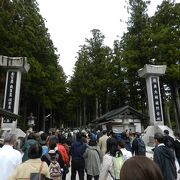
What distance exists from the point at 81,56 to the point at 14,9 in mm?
19253

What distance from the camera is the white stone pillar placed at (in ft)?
68.6

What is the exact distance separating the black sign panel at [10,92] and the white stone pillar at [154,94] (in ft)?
35.2

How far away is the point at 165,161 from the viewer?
553 centimetres

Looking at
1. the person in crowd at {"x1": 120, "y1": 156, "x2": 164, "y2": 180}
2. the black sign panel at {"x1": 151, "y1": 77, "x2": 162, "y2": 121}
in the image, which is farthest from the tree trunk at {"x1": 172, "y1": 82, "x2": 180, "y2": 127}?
the person in crowd at {"x1": 120, "y1": 156, "x2": 164, "y2": 180}

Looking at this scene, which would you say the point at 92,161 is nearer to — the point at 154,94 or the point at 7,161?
the point at 7,161

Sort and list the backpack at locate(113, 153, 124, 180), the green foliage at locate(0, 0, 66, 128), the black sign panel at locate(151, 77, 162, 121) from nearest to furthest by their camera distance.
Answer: the backpack at locate(113, 153, 124, 180)
the black sign panel at locate(151, 77, 162, 121)
the green foliage at locate(0, 0, 66, 128)

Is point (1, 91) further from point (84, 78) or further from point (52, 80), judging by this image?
point (84, 78)

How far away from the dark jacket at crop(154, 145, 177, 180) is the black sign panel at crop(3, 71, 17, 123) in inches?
601

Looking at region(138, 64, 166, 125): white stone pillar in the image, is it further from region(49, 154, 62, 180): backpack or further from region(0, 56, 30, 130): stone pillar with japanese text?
region(49, 154, 62, 180): backpack

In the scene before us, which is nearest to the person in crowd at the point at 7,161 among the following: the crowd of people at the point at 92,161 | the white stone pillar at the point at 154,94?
the crowd of people at the point at 92,161

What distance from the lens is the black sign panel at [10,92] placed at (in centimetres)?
1928

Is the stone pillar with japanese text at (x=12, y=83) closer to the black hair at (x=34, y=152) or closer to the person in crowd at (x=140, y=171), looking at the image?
the black hair at (x=34, y=152)

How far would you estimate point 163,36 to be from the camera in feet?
84.4

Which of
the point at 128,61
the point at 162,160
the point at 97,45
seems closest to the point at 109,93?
the point at 97,45
